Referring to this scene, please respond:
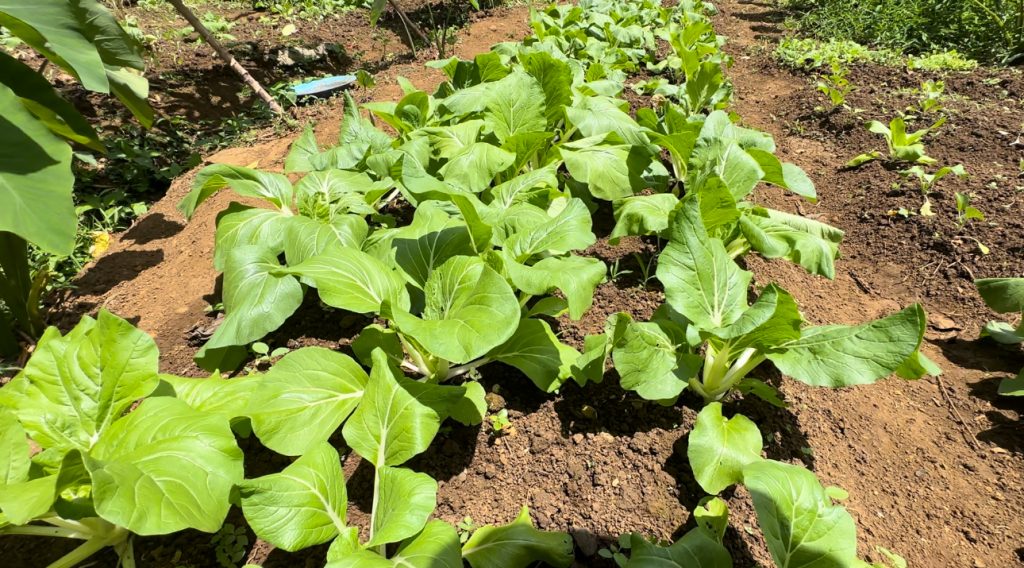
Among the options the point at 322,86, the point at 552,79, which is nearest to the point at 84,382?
the point at 552,79

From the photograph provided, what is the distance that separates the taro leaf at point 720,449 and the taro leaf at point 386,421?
81cm

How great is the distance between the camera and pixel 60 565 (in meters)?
1.40

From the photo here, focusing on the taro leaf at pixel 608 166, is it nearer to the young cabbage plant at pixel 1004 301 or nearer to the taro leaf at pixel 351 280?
the taro leaf at pixel 351 280

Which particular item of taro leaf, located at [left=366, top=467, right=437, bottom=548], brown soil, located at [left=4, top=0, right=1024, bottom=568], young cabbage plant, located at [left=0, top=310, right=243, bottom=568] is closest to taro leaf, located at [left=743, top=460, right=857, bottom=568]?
brown soil, located at [left=4, top=0, right=1024, bottom=568]

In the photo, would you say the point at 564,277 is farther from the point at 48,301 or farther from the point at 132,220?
the point at 132,220

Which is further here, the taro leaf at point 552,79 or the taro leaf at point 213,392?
the taro leaf at point 552,79

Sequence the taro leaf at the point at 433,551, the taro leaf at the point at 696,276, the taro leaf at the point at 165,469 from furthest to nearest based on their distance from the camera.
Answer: the taro leaf at the point at 696,276, the taro leaf at the point at 433,551, the taro leaf at the point at 165,469

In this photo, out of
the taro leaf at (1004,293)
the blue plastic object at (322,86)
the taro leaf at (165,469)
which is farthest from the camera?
the blue plastic object at (322,86)

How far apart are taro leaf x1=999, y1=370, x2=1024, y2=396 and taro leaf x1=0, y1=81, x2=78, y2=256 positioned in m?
3.22

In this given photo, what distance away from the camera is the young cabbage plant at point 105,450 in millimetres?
1130

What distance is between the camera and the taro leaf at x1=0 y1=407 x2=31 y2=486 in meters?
1.28

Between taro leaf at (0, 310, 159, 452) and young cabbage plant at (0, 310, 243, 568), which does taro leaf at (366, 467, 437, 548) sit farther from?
taro leaf at (0, 310, 159, 452)

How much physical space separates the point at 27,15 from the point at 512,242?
6.12ft

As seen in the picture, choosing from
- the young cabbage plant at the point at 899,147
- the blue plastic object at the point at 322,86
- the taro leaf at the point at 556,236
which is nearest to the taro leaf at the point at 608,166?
the taro leaf at the point at 556,236
